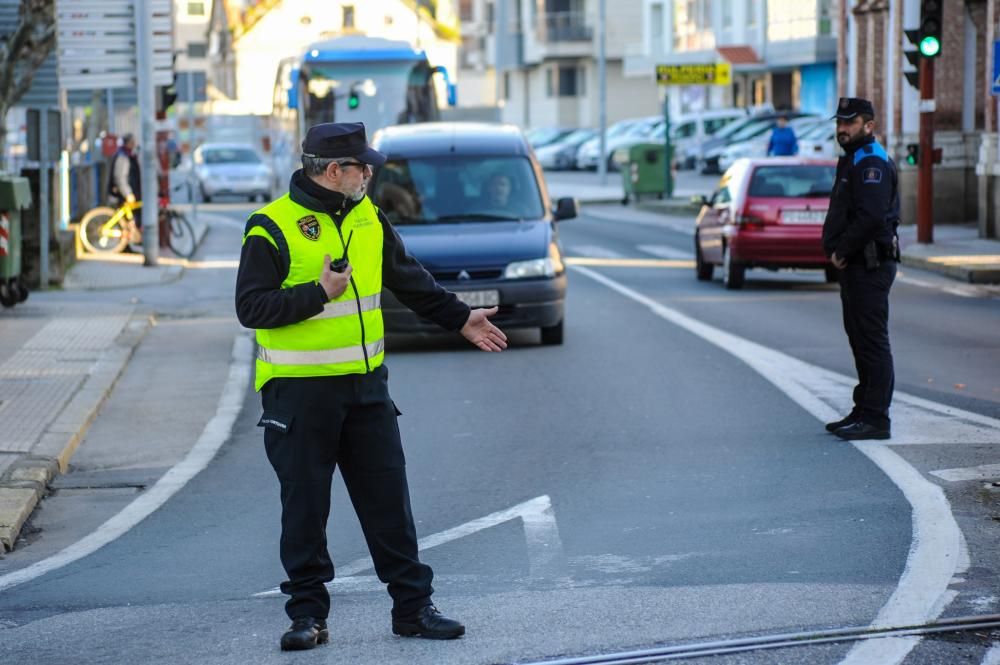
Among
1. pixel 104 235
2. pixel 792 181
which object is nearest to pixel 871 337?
pixel 792 181

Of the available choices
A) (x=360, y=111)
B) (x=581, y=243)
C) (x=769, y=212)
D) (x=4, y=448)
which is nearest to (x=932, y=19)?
(x=769, y=212)

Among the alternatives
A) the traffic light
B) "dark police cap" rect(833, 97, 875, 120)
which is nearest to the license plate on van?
"dark police cap" rect(833, 97, 875, 120)

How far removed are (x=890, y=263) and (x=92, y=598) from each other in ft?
17.3

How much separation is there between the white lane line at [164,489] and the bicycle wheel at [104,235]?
13.9 meters

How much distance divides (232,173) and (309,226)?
4327 cm

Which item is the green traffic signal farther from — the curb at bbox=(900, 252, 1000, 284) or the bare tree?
the bare tree

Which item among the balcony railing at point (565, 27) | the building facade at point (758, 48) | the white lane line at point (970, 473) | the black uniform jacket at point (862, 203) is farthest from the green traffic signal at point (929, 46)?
the balcony railing at point (565, 27)

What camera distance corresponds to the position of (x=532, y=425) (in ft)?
37.3

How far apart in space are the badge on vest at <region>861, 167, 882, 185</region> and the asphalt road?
1.43 m

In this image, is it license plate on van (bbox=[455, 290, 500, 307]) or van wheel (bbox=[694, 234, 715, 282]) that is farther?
van wheel (bbox=[694, 234, 715, 282])

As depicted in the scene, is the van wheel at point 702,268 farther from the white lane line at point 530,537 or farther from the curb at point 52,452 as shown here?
the white lane line at point 530,537

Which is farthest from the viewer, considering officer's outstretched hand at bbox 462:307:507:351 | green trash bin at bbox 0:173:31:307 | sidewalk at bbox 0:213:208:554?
green trash bin at bbox 0:173:31:307

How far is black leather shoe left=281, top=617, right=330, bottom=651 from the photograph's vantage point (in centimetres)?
594

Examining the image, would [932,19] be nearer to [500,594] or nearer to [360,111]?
[360,111]
